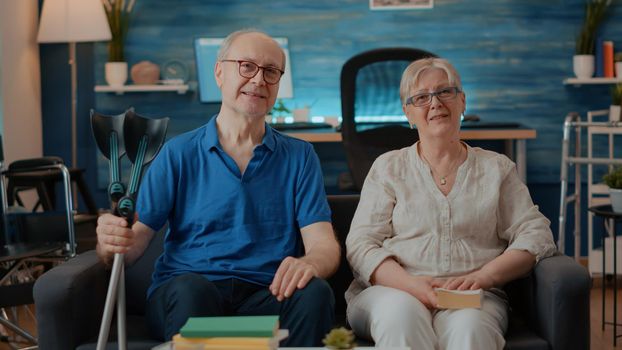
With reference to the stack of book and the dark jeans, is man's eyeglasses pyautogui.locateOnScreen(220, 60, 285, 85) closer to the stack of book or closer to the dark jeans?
the dark jeans

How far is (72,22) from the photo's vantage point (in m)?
5.39

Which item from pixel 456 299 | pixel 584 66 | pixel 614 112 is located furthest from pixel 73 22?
pixel 456 299

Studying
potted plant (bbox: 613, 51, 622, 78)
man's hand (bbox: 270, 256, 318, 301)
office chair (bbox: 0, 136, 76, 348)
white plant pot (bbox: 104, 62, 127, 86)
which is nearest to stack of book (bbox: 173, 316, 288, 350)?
man's hand (bbox: 270, 256, 318, 301)

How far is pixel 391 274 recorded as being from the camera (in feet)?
7.91

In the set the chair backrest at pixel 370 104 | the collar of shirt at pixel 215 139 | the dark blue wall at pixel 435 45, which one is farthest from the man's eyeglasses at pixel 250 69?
the dark blue wall at pixel 435 45

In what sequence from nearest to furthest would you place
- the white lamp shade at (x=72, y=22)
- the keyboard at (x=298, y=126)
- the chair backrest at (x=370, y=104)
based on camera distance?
the chair backrest at (x=370, y=104)
the keyboard at (x=298, y=126)
the white lamp shade at (x=72, y=22)

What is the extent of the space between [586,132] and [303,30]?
1.85m

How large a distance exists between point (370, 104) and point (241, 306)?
1.95 meters

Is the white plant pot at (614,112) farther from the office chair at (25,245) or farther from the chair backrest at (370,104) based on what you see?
the office chair at (25,245)

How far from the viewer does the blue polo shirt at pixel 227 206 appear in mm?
2385

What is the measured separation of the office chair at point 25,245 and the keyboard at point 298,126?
1.27m

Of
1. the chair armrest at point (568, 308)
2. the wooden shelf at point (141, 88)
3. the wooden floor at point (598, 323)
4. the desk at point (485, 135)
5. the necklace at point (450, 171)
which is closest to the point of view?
the chair armrest at point (568, 308)

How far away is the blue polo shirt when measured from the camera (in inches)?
93.9

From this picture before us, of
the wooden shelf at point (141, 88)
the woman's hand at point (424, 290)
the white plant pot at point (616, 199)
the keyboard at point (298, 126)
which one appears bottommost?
the woman's hand at point (424, 290)
